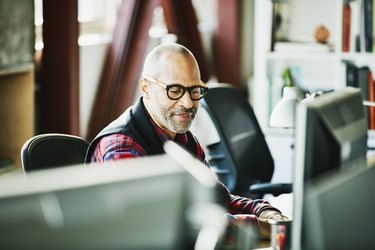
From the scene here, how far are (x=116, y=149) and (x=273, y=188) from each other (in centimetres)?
118

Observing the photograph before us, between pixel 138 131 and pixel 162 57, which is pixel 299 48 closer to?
pixel 162 57

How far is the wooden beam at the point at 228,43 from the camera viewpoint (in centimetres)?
648

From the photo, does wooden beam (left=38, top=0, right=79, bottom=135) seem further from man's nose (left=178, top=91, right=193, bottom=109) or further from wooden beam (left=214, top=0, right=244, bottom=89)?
wooden beam (left=214, top=0, right=244, bottom=89)

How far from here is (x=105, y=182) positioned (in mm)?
1054

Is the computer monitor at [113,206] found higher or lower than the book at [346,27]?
lower

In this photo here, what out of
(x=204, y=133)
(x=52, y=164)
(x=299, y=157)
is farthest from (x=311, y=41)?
(x=299, y=157)

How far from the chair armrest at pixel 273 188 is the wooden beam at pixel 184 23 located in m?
2.75

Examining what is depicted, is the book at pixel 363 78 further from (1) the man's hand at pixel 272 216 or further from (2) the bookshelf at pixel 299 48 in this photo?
(1) the man's hand at pixel 272 216

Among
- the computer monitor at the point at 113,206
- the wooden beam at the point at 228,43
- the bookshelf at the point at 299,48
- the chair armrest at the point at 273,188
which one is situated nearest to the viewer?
the computer monitor at the point at 113,206

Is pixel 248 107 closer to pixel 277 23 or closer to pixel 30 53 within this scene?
pixel 30 53

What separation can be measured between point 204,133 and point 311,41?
1344mm

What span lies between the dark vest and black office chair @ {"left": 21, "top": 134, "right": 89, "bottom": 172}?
175 mm

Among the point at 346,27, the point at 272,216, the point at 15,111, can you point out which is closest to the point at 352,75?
the point at 346,27

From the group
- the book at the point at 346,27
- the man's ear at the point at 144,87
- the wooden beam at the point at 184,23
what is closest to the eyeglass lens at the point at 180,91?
the man's ear at the point at 144,87
